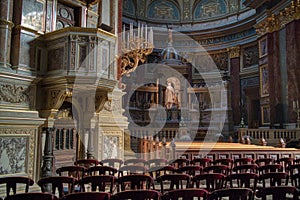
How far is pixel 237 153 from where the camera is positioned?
26.2 ft

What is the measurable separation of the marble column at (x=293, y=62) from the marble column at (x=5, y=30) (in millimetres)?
11856

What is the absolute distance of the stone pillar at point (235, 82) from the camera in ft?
62.2

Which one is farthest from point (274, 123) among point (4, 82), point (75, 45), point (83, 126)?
point (4, 82)

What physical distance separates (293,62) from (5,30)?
12131mm

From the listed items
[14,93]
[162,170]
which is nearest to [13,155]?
[14,93]

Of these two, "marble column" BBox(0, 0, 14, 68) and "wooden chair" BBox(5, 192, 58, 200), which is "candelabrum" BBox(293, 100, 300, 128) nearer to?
"marble column" BBox(0, 0, 14, 68)

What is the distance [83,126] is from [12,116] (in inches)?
80.9

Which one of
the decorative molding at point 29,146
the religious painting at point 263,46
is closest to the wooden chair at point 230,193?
the decorative molding at point 29,146

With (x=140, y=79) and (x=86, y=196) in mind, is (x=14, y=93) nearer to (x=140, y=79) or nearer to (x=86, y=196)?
(x=86, y=196)

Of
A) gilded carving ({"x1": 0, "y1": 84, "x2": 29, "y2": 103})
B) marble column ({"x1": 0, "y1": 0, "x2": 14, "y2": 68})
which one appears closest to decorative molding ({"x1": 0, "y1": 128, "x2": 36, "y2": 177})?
gilded carving ({"x1": 0, "y1": 84, "x2": 29, "y2": 103})

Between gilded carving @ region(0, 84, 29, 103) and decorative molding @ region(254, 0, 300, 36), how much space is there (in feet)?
40.1

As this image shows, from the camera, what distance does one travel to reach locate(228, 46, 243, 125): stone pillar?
1895cm

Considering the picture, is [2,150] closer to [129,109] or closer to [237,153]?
[237,153]

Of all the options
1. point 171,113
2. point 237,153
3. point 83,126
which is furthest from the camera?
point 171,113
